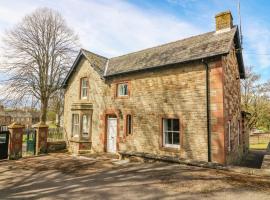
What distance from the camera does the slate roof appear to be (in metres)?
11.4

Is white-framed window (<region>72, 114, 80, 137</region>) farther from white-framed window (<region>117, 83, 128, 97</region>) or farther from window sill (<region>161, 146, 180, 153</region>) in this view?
window sill (<region>161, 146, 180, 153</region>)

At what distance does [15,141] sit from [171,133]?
9884 millimetres

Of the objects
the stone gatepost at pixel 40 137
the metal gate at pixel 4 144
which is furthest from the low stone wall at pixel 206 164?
the metal gate at pixel 4 144

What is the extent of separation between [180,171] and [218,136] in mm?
2651

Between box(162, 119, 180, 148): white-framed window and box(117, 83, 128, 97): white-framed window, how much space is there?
384 centimetres

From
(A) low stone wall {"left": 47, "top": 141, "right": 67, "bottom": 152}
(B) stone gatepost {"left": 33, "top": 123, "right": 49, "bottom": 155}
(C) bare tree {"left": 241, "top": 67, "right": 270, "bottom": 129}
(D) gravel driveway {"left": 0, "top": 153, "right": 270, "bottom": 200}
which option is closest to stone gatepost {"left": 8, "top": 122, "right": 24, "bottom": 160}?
(B) stone gatepost {"left": 33, "top": 123, "right": 49, "bottom": 155}

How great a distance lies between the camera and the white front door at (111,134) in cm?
1505

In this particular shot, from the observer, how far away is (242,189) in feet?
23.4

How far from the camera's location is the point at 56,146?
1661cm

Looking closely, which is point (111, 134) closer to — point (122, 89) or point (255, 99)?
point (122, 89)

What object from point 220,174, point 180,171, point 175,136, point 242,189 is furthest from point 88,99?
point 242,189

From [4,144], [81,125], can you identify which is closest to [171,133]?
[81,125]

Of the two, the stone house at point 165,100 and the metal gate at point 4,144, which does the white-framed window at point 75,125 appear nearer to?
the stone house at point 165,100

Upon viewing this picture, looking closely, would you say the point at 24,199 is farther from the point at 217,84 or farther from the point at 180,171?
the point at 217,84
